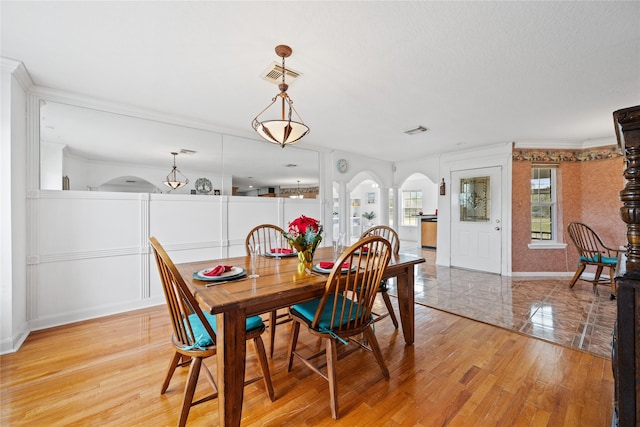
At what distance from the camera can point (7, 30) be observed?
1.77 metres

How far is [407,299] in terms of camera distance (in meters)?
2.23

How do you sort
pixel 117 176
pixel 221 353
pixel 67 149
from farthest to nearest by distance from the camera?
pixel 117 176
pixel 67 149
pixel 221 353

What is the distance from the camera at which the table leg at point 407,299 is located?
222 cm

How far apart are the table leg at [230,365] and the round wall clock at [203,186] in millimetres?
2615

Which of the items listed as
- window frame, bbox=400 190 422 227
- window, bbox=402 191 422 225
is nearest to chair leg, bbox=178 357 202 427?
window frame, bbox=400 190 422 227

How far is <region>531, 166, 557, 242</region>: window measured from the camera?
471 centimetres

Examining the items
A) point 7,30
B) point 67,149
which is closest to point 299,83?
point 7,30

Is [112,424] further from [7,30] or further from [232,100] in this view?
[232,100]

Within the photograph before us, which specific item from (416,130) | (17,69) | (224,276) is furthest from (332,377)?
(416,130)

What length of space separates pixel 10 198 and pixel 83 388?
65.6 inches

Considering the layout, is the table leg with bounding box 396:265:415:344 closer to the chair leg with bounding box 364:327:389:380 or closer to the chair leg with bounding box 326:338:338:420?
the chair leg with bounding box 364:327:389:380

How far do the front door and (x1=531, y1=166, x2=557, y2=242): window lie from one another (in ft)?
2.20

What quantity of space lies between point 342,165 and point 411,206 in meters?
5.25

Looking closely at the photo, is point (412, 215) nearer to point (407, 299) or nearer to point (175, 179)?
point (407, 299)
